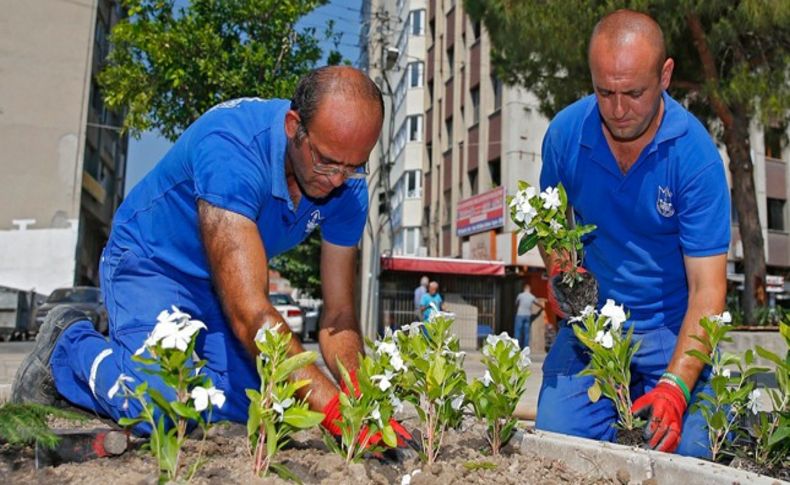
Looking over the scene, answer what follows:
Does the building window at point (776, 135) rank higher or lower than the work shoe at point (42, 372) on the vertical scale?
higher

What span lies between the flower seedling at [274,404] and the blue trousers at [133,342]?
2.76 ft

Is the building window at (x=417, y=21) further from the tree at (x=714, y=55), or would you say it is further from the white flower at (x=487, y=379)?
the white flower at (x=487, y=379)

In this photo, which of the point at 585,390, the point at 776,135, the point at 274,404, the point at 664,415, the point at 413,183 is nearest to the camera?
Answer: the point at 274,404

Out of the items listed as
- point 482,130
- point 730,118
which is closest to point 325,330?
point 730,118

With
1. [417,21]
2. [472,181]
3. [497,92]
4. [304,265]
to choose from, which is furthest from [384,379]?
[417,21]

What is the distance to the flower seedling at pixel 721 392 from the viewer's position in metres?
2.55

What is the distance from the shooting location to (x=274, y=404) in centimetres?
201

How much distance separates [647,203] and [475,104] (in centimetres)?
A: 2606

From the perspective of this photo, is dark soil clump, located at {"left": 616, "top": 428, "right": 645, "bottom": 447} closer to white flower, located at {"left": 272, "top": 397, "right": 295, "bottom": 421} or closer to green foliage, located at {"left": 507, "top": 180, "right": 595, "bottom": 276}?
green foliage, located at {"left": 507, "top": 180, "right": 595, "bottom": 276}

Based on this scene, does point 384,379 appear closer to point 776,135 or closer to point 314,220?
point 314,220

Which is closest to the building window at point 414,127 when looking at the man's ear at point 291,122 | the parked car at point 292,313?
the parked car at point 292,313

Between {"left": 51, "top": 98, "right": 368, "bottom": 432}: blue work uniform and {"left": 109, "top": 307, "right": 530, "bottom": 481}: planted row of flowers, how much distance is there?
31 centimetres

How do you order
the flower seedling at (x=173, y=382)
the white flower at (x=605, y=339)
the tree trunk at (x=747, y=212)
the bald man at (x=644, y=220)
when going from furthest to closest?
the tree trunk at (x=747, y=212) → the bald man at (x=644, y=220) → the white flower at (x=605, y=339) → the flower seedling at (x=173, y=382)

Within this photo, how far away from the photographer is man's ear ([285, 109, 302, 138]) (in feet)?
8.89
